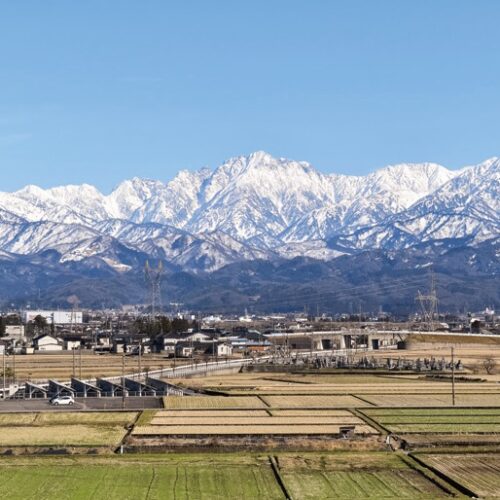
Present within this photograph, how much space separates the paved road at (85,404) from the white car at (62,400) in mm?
287

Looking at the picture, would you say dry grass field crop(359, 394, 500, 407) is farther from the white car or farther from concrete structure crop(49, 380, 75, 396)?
concrete structure crop(49, 380, 75, 396)

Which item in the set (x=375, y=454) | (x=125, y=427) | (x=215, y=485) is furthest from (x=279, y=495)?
(x=125, y=427)

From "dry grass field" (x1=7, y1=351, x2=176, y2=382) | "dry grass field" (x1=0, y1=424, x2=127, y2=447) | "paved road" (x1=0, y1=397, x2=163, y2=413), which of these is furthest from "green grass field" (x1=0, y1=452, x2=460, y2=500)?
"dry grass field" (x1=7, y1=351, x2=176, y2=382)

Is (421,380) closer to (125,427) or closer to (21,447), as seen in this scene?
(125,427)

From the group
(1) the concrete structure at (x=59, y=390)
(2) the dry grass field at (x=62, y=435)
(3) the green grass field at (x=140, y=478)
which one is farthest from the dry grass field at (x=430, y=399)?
(3) the green grass field at (x=140, y=478)

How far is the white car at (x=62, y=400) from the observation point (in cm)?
5728

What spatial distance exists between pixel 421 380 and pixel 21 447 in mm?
43685

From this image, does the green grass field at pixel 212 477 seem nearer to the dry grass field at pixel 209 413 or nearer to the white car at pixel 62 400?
the dry grass field at pixel 209 413

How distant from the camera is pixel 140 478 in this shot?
34125 mm

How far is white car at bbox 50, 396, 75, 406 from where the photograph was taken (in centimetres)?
5728

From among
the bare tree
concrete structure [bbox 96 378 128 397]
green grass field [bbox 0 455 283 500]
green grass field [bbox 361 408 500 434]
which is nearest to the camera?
green grass field [bbox 0 455 283 500]

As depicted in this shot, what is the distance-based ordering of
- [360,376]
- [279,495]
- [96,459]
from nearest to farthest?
[279,495], [96,459], [360,376]

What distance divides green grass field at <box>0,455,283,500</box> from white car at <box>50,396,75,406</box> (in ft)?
63.9

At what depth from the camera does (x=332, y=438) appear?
4138cm
